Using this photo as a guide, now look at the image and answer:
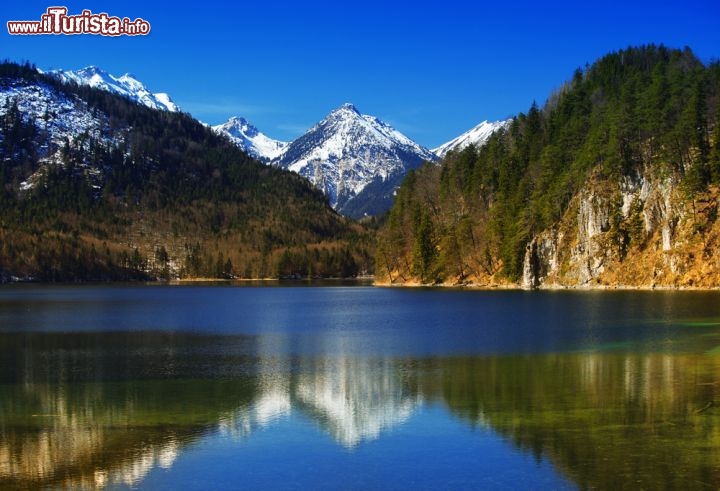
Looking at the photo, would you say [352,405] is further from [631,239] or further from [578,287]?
[578,287]

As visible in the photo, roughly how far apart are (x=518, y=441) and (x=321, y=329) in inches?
1848

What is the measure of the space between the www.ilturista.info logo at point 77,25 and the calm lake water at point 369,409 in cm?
7063

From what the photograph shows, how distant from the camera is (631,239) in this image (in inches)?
5335

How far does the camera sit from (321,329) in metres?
73.0

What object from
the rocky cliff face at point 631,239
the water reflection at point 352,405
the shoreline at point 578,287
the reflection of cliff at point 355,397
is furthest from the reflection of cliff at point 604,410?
the rocky cliff face at point 631,239

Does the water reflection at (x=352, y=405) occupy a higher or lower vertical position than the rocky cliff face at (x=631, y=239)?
lower

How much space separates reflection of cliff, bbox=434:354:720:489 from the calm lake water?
104 millimetres

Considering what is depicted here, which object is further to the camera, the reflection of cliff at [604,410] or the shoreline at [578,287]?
the shoreline at [578,287]

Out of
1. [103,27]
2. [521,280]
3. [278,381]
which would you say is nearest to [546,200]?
[521,280]

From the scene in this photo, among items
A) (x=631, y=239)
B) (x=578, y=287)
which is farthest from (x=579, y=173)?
(x=578, y=287)

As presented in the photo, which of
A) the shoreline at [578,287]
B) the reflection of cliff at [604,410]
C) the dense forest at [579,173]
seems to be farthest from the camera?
the dense forest at [579,173]

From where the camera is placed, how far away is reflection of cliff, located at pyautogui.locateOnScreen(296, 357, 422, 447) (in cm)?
3033

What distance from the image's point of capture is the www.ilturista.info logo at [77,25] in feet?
→ 403

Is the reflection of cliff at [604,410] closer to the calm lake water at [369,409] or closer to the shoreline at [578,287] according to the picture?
the calm lake water at [369,409]
